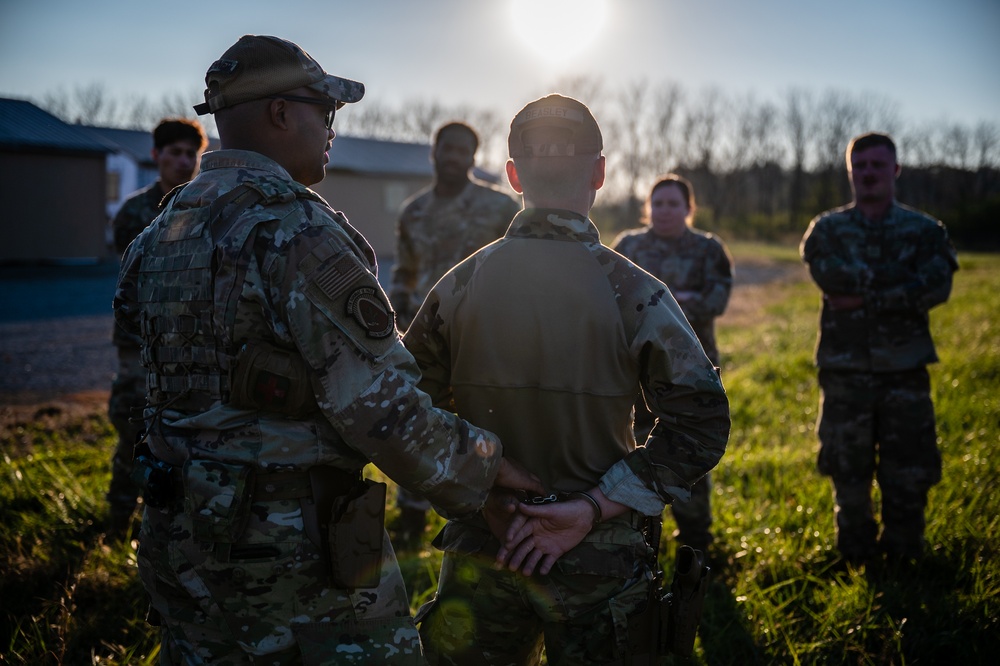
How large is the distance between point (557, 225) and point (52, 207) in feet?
75.6

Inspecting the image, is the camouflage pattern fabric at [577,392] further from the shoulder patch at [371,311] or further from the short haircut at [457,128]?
→ the short haircut at [457,128]

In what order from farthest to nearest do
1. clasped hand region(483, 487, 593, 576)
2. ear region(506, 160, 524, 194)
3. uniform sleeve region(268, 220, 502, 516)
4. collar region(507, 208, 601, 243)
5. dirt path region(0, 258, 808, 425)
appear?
dirt path region(0, 258, 808, 425) < ear region(506, 160, 524, 194) < collar region(507, 208, 601, 243) < clasped hand region(483, 487, 593, 576) < uniform sleeve region(268, 220, 502, 516)

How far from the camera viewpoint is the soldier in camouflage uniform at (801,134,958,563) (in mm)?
4188

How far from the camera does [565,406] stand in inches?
84.4

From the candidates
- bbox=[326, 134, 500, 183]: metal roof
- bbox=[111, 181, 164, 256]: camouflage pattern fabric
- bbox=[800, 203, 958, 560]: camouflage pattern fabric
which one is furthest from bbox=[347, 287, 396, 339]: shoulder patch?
bbox=[326, 134, 500, 183]: metal roof

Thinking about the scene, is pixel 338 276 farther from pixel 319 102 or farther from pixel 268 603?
pixel 268 603

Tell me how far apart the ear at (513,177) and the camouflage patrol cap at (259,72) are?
0.63 m

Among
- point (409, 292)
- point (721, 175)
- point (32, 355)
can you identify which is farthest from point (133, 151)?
point (721, 175)

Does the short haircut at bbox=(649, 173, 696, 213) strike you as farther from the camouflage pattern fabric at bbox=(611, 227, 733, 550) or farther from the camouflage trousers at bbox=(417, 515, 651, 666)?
the camouflage trousers at bbox=(417, 515, 651, 666)

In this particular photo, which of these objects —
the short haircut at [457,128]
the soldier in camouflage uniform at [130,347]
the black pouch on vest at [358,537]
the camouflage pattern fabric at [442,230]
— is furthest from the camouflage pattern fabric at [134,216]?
the black pouch on vest at [358,537]

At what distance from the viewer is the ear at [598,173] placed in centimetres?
222

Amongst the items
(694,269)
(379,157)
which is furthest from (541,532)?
(379,157)

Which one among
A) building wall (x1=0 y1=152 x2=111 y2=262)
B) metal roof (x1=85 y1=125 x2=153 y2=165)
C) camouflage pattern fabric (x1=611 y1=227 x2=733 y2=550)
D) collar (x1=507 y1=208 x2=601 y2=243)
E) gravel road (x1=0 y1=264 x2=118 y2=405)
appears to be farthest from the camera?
metal roof (x1=85 y1=125 x2=153 y2=165)

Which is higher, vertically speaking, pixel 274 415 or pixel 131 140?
pixel 131 140
